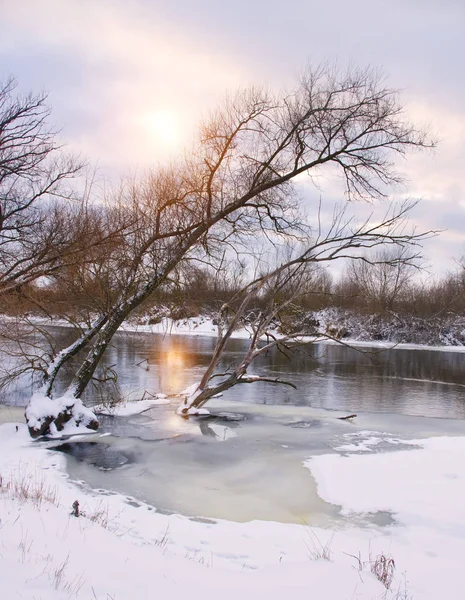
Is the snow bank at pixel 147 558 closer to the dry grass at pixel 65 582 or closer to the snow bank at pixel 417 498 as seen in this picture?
the dry grass at pixel 65 582

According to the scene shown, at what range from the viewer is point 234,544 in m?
5.29

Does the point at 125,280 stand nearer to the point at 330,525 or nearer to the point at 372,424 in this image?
the point at 372,424

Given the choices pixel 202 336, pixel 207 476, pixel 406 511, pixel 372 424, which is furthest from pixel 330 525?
pixel 202 336

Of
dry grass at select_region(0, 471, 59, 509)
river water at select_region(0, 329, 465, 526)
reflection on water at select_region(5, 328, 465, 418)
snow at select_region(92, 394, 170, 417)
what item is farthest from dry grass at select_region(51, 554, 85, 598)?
reflection on water at select_region(5, 328, 465, 418)

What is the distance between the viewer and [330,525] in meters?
6.02

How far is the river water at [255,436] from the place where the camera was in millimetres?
Result: 6918

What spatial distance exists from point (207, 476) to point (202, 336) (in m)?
34.4

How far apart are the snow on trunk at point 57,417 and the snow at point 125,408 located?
1620 millimetres

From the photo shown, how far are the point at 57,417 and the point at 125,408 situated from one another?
2.95 m

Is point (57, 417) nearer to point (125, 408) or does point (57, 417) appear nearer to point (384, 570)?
point (125, 408)

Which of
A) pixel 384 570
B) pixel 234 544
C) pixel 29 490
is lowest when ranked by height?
pixel 234 544

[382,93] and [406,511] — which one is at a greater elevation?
[382,93]

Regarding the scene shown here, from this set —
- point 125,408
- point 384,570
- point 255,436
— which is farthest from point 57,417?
point 384,570

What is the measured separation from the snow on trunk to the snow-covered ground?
1637mm
